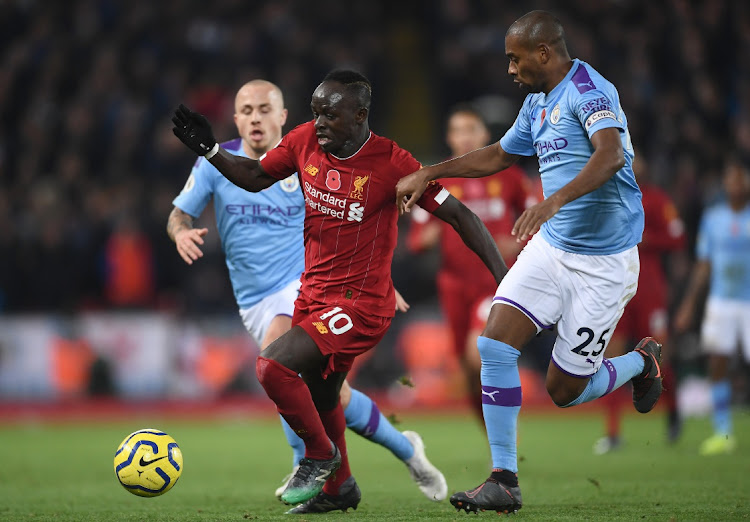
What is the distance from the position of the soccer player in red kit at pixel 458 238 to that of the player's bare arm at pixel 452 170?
2781 mm

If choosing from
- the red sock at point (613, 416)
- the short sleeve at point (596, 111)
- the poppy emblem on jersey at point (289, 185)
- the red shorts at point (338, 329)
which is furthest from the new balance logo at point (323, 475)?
the red sock at point (613, 416)

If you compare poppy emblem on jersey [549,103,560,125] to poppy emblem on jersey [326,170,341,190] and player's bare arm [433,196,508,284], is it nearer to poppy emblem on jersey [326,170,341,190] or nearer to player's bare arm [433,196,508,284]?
player's bare arm [433,196,508,284]

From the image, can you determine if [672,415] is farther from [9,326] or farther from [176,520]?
[9,326]

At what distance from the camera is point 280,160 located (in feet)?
18.5

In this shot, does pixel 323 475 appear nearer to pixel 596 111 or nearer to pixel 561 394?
pixel 561 394

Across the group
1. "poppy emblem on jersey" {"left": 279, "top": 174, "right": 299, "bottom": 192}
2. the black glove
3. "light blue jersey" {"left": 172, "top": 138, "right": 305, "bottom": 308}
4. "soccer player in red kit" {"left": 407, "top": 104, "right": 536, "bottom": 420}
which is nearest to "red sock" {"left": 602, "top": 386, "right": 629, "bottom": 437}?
"soccer player in red kit" {"left": 407, "top": 104, "right": 536, "bottom": 420}

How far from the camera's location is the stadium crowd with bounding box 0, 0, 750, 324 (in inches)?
588

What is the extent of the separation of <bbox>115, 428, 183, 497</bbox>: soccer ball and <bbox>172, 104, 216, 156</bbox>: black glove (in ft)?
5.55

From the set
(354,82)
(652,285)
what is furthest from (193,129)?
(652,285)

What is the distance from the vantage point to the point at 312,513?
570cm

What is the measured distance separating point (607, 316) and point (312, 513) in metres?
1.99

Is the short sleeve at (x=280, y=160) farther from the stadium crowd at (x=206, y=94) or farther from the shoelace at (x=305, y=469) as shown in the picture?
the stadium crowd at (x=206, y=94)

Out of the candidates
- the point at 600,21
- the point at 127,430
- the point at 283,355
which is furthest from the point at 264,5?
the point at 283,355

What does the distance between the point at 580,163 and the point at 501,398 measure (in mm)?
1321
